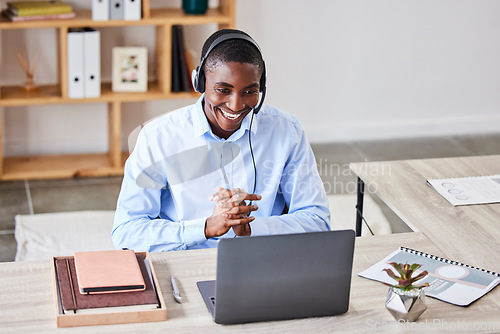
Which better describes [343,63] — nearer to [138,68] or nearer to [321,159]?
[321,159]

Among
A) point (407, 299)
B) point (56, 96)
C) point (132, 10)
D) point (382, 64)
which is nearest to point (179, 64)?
point (132, 10)

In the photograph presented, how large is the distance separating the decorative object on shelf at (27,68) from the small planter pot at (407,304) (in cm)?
304

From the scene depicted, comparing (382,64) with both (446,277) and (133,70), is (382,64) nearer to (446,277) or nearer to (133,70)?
(133,70)

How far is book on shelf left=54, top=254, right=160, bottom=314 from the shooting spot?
1639mm

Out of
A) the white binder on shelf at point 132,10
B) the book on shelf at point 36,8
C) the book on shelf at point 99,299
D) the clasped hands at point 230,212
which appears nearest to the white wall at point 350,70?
the book on shelf at point 36,8

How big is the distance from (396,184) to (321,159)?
212cm

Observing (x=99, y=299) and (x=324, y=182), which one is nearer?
(x=99, y=299)

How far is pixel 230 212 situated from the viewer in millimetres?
1968

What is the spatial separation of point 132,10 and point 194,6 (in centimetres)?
36

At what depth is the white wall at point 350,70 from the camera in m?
4.43

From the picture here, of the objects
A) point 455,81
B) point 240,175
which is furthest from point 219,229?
point 455,81

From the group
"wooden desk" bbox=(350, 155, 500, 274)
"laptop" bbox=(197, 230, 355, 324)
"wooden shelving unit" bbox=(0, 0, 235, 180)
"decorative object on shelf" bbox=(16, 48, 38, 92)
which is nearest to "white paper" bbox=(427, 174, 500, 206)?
"wooden desk" bbox=(350, 155, 500, 274)

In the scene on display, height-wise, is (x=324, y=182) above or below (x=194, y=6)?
below

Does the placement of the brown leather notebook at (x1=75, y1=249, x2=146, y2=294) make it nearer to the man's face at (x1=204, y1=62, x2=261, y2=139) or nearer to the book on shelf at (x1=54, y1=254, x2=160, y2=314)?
the book on shelf at (x1=54, y1=254, x2=160, y2=314)
